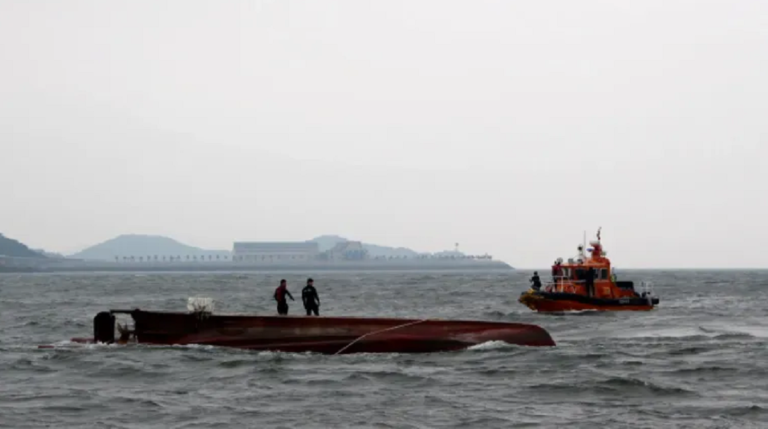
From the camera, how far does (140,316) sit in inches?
1259

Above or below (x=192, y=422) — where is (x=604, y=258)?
above

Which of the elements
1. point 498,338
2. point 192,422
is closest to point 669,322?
point 498,338

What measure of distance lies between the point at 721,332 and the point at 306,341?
18361 mm

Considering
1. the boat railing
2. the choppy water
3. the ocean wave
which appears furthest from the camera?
the boat railing

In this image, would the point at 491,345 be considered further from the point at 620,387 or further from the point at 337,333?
the point at 620,387

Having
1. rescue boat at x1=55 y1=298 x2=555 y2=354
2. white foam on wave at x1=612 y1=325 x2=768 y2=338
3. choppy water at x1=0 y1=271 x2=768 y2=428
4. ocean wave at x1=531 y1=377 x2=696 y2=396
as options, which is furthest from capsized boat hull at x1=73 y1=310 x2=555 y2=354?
white foam on wave at x1=612 y1=325 x2=768 y2=338

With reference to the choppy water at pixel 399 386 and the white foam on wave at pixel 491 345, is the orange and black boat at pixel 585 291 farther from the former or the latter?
the white foam on wave at pixel 491 345

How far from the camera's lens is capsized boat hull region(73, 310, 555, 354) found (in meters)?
29.6

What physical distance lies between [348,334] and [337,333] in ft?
1.05

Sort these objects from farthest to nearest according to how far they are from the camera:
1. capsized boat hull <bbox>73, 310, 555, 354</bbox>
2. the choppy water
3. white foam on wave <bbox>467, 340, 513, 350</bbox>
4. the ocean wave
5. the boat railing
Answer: the boat railing < white foam on wave <bbox>467, 340, 513, 350</bbox> < capsized boat hull <bbox>73, 310, 555, 354</bbox> < the ocean wave < the choppy water

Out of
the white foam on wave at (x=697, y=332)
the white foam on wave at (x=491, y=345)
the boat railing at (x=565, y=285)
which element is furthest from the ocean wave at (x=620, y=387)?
the boat railing at (x=565, y=285)

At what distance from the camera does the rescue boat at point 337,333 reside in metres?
29.6

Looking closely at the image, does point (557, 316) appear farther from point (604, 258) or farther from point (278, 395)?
point (278, 395)

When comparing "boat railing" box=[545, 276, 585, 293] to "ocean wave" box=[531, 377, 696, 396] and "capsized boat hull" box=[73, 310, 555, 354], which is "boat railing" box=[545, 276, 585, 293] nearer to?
"capsized boat hull" box=[73, 310, 555, 354]
